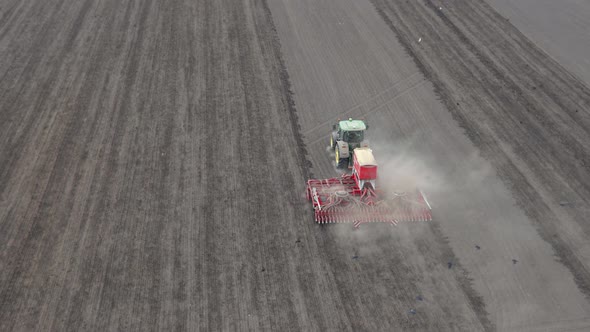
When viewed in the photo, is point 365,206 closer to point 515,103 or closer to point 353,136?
point 353,136

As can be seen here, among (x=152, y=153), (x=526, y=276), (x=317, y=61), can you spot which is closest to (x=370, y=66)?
(x=317, y=61)

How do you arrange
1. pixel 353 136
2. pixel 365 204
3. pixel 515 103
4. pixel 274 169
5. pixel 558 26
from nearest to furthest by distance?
1. pixel 365 204
2. pixel 353 136
3. pixel 274 169
4. pixel 515 103
5. pixel 558 26

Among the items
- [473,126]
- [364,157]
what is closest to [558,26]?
[473,126]

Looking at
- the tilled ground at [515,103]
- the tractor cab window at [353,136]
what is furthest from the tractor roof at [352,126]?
the tilled ground at [515,103]

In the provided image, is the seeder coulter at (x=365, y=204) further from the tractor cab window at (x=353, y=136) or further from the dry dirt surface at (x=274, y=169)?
the tractor cab window at (x=353, y=136)

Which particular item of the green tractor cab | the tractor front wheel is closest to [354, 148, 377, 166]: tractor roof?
the green tractor cab

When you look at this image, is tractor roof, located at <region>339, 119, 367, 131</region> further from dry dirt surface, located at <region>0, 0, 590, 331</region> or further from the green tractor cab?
dry dirt surface, located at <region>0, 0, 590, 331</region>

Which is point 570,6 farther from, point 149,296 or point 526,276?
point 149,296
